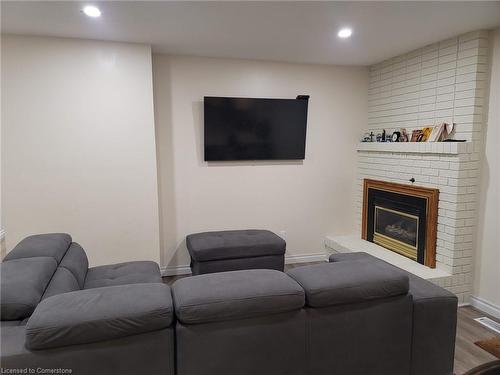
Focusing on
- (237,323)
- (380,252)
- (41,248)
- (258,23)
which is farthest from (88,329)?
(380,252)

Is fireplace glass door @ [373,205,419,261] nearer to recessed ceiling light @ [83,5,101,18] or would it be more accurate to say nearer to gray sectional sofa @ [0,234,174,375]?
gray sectional sofa @ [0,234,174,375]

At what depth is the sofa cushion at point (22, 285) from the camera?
5.11ft

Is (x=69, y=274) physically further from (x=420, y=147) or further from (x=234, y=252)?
(x=420, y=147)

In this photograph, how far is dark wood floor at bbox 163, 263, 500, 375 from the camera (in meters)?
2.37

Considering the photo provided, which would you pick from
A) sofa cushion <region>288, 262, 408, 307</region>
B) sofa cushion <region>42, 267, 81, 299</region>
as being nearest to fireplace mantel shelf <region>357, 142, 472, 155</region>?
sofa cushion <region>288, 262, 408, 307</region>

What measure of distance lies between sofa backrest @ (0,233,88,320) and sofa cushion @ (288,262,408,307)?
1335 mm

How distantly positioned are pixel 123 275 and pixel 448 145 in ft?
9.96

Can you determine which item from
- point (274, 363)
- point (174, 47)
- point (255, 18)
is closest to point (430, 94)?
point (255, 18)

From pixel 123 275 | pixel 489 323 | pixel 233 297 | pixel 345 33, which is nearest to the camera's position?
pixel 233 297

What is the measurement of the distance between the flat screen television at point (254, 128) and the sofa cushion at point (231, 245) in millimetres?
929

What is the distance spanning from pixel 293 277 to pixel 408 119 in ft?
9.03

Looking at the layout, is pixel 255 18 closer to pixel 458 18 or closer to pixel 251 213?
pixel 458 18

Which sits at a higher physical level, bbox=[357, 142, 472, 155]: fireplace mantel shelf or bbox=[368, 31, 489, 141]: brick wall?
bbox=[368, 31, 489, 141]: brick wall

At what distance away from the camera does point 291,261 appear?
14.5 ft
